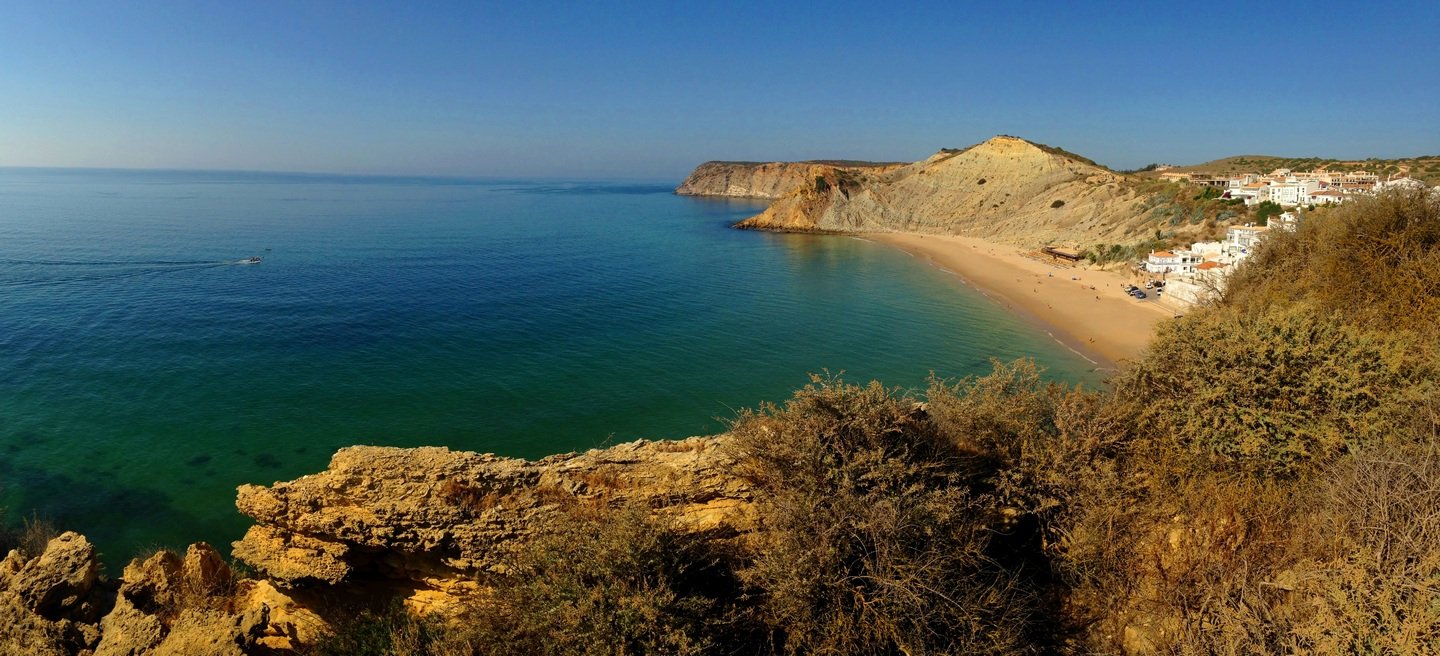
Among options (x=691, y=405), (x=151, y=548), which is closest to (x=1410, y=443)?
(x=691, y=405)

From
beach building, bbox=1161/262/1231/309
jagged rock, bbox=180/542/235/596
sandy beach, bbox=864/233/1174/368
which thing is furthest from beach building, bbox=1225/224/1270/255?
jagged rock, bbox=180/542/235/596

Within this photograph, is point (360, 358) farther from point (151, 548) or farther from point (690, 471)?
point (690, 471)

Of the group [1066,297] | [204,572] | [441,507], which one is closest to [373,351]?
[204,572]

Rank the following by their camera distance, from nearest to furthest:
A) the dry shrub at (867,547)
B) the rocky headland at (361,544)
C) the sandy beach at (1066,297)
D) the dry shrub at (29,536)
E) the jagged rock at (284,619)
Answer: the dry shrub at (867,547) → the rocky headland at (361,544) → the jagged rock at (284,619) → the dry shrub at (29,536) → the sandy beach at (1066,297)

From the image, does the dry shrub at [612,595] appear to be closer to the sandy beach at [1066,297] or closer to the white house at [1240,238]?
the sandy beach at [1066,297]

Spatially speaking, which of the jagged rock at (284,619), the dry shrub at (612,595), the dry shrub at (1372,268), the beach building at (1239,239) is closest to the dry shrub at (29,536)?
the jagged rock at (284,619)

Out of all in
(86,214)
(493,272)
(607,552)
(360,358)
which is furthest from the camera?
(86,214)

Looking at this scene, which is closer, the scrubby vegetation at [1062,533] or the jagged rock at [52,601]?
the scrubby vegetation at [1062,533]
